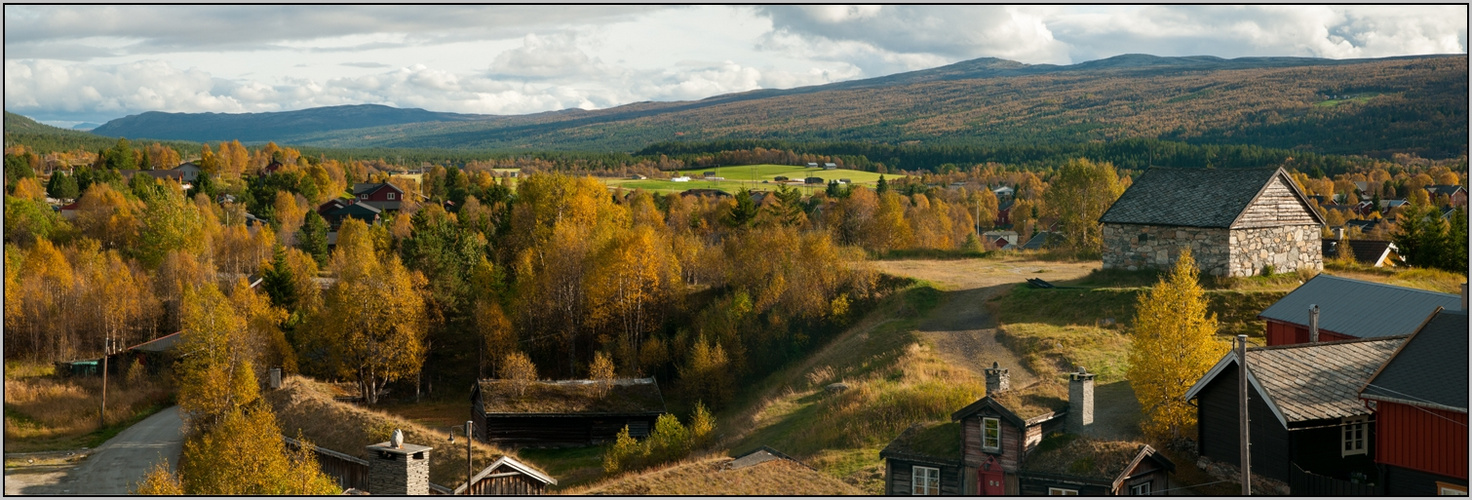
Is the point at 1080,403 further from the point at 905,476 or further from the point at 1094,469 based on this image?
the point at 905,476

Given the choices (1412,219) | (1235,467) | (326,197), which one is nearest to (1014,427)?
(1235,467)

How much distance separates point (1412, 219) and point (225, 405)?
2007 inches

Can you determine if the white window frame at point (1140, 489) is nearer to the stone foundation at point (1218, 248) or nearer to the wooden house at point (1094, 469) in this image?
the wooden house at point (1094, 469)

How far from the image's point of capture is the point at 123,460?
41.5 meters

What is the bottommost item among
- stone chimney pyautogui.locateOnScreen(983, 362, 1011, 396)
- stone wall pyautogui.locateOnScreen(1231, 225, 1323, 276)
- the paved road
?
the paved road

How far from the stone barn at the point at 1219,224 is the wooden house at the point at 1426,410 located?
18.8m

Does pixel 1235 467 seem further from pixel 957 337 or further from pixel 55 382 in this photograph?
pixel 55 382

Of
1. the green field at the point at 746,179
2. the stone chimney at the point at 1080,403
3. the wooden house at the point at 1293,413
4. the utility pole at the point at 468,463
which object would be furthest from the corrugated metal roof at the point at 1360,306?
the green field at the point at 746,179

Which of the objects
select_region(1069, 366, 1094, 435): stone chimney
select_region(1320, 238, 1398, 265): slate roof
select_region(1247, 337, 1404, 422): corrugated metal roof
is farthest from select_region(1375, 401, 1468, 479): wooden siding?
select_region(1320, 238, 1398, 265): slate roof

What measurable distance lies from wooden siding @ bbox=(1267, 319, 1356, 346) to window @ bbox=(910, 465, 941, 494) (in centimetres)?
1139

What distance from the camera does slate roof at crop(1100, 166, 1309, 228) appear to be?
4144cm

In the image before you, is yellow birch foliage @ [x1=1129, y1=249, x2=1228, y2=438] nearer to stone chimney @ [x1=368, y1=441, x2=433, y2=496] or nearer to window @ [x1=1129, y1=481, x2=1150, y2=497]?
window @ [x1=1129, y1=481, x2=1150, y2=497]

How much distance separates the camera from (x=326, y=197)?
105250 millimetres

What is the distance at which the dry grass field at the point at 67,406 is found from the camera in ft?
154
